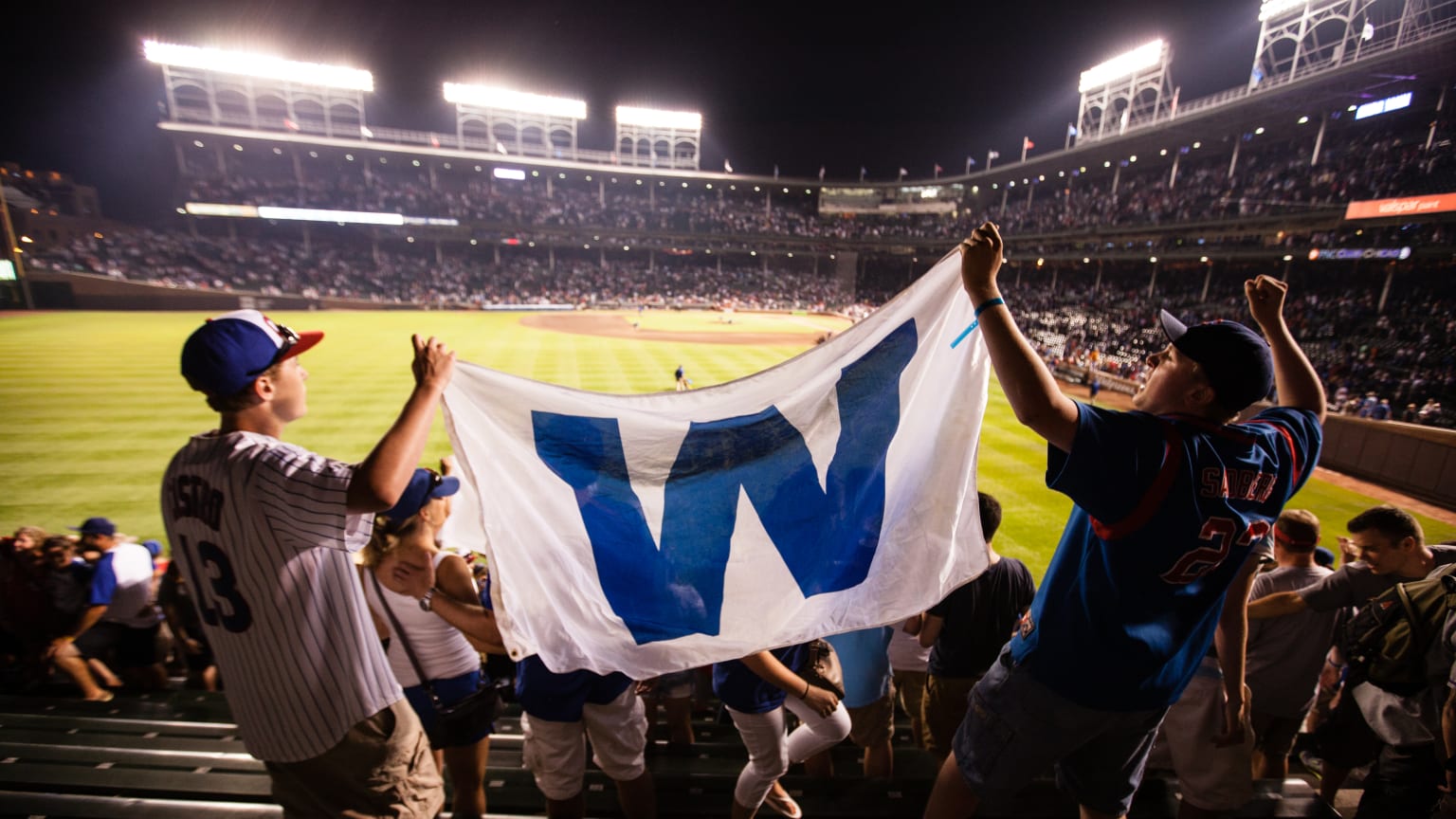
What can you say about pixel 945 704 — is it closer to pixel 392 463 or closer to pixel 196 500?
pixel 392 463

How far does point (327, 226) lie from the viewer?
179 feet

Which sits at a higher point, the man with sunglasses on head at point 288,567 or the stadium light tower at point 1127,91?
the stadium light tower at point 1127,91

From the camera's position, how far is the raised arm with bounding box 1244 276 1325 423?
2.49 meters

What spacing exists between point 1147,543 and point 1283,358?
1435 millimetres

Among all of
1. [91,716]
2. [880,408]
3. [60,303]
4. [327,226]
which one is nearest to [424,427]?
[880,408]

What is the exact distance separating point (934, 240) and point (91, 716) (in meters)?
62.5

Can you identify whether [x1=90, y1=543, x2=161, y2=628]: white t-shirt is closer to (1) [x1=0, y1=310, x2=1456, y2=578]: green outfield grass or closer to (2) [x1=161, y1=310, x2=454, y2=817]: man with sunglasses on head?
(2) [x1=161, y1=310, x2=454, y2=817]: man with sunglasses on head

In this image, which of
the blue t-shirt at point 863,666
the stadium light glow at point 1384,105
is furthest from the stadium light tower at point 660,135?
the blue t-shirt at point 863,666

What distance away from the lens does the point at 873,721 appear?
360cm

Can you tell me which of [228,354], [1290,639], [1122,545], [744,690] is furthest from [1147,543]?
Result: [228,354]

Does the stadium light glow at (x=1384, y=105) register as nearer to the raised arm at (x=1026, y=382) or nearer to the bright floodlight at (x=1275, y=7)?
the bright floodlight at (x=1275, y=7)

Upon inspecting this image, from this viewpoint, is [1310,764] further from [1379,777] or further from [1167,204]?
[1167,204]

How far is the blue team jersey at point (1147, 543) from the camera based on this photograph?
1783mm

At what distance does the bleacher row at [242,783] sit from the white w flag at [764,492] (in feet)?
3.80
